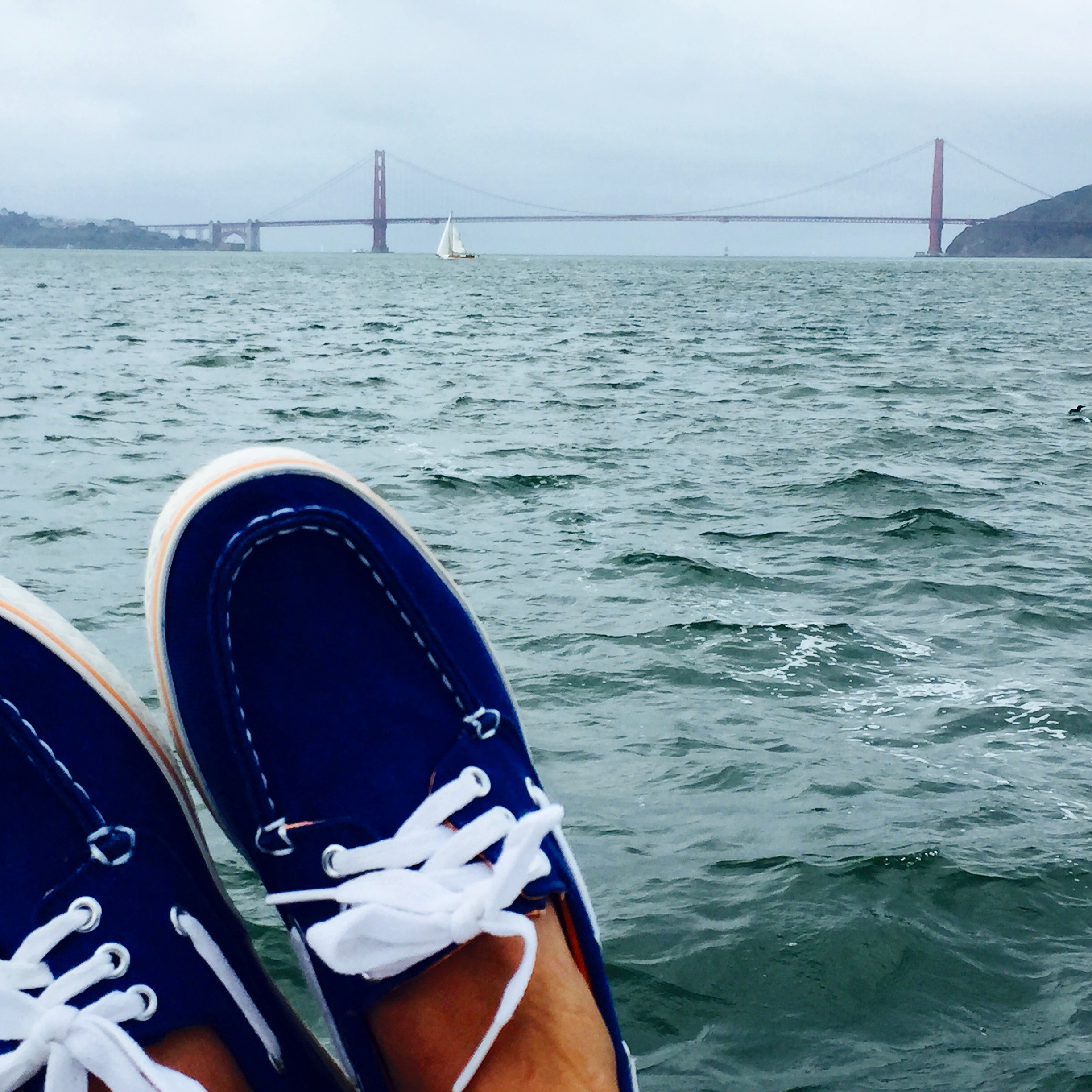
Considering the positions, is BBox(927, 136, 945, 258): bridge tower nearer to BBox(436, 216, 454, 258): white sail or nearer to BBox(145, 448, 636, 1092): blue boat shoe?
BBox(436, 216, 454, 258): white sail

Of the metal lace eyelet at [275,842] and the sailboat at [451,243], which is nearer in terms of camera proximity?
the metal lace eyelet at [275,842]

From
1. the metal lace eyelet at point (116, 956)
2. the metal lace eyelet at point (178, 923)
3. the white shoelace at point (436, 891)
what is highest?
the white shoelace at point (436, 891)

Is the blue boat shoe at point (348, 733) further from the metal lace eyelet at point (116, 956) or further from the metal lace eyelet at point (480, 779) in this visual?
the metal lace eyelet at point (116, 956)

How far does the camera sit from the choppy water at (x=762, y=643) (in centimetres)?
126

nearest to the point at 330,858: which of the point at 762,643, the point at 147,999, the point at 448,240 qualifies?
the point at 147,999

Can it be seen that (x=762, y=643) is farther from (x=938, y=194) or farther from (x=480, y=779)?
(x=938, y=194)

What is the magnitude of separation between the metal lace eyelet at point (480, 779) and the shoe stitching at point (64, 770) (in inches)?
12.4

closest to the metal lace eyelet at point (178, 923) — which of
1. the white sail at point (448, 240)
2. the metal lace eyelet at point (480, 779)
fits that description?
the metal lace eyelet at point (480, 779)

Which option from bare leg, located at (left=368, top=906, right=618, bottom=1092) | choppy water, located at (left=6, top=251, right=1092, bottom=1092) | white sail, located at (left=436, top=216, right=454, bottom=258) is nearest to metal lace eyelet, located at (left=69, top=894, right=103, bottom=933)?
bare leg, located at (left=368, top=906, right=618, bottom=1092)

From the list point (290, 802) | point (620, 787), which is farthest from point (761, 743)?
point (290, 802)

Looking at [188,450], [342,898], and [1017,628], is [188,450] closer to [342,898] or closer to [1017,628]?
[1017,628]

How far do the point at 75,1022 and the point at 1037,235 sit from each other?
80395 millimetres

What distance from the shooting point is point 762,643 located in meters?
2.34

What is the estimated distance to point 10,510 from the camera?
3314mm
